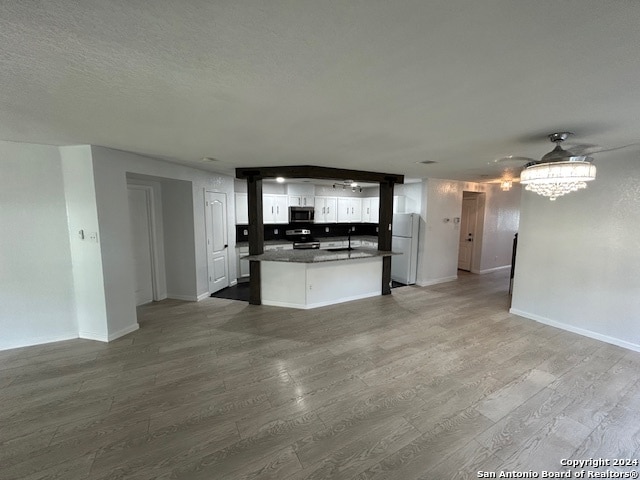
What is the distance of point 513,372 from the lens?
272cm

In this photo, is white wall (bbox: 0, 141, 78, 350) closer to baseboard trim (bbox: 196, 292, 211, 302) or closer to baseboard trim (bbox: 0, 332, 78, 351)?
baseboard trim (bbox: 0, 332, 78, 351)

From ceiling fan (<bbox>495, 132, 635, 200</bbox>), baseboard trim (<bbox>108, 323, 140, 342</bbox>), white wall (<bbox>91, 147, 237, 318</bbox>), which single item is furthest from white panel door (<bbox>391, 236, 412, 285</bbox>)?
baseboard trim (<bbox>108, 323, 140, 342</bbox>)

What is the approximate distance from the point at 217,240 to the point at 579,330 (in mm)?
6107

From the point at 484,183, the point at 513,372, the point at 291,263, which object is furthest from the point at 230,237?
the point at 484,183

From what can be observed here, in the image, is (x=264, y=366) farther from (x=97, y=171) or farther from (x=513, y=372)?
(x=97, y=171)

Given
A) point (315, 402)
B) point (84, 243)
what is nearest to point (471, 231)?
point (315, 402)

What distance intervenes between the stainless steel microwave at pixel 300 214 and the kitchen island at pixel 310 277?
5.63ft

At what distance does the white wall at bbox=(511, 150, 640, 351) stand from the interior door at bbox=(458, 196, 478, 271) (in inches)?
116

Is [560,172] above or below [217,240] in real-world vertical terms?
above

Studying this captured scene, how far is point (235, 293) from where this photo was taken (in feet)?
17.5

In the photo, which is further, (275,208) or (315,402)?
(275,208)

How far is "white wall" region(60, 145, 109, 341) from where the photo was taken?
3109mm

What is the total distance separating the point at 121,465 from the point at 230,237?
14.5 ft

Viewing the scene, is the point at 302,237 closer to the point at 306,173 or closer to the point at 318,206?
the point at 318,206
